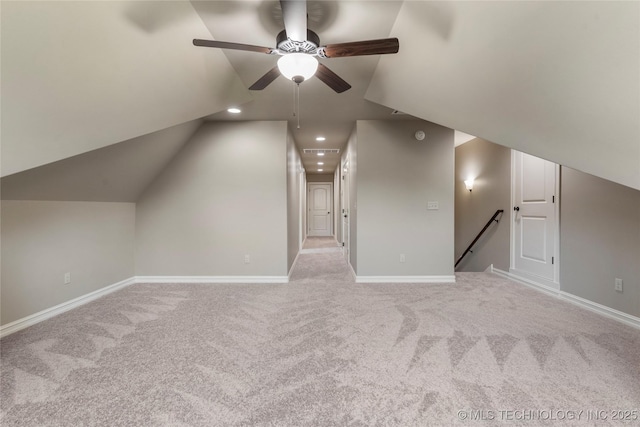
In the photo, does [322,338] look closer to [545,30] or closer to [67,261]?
[545,30]

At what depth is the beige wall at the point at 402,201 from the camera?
Answer: 3754 mm

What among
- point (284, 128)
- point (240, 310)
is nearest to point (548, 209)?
point (284, 128)

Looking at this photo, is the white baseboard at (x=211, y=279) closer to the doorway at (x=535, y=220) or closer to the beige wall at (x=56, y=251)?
the beige wall at (x=56, y=251)

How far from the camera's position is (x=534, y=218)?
346 centimetres

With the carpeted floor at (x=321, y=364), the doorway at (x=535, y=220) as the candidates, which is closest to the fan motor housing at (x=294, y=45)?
the carpeted floor at (x=321, y=364)

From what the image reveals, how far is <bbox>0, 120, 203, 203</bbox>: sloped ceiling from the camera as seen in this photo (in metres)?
2.30

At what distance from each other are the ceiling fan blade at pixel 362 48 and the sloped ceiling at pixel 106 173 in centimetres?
239

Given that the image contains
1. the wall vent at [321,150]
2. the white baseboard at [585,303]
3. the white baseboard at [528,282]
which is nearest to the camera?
the white baseboard at [585,303]

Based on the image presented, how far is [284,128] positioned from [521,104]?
284 cm

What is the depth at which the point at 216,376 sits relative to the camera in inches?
66.0

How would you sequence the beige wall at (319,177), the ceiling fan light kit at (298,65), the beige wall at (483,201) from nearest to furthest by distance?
the ceiling fan light kit at (298,65)
the beige wall at (483,201)
the beige wall at (319,177)

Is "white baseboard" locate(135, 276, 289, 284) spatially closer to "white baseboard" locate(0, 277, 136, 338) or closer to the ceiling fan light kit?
"white baseboard" locate(0, 277, 136, 338)

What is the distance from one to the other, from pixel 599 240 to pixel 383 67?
9.21ft

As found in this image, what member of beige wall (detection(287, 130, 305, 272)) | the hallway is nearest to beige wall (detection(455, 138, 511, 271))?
the hallway
